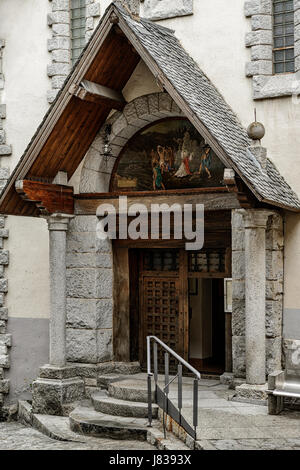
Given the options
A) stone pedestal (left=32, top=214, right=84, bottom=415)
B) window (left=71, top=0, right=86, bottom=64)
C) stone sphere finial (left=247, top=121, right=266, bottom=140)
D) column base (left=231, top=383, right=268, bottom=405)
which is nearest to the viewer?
stone sphere finial (left=247, top=121, right=266, bottom=140)

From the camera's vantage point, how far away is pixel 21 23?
1302cm

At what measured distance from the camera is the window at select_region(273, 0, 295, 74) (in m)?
11.0

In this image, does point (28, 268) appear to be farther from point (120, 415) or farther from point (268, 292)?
point (268, 292)

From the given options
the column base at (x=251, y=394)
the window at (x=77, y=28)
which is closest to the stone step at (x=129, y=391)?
the column base at (x=251, y=394)

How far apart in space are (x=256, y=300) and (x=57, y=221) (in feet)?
11.1

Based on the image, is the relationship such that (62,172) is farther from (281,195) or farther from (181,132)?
(281,195)

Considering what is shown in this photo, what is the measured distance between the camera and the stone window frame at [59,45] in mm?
12586

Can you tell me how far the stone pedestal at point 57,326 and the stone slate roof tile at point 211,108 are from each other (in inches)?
114

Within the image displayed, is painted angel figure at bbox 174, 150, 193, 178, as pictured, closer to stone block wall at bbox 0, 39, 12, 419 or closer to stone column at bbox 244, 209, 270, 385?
stone column at bbox 244, 209, 270, 385

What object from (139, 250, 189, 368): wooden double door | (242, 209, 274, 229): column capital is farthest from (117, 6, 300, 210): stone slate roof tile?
(139, 250, 189, 368): wooden double door

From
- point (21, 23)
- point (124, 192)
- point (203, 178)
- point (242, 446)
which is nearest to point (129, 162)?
point (124, 192)

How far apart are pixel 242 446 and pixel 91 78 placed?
547 centimetres

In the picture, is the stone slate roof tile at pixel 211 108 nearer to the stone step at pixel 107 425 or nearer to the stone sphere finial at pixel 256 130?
the stone sphere finial at pixel 256 130

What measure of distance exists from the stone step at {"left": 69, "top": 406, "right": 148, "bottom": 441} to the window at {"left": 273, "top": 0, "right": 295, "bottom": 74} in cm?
546
